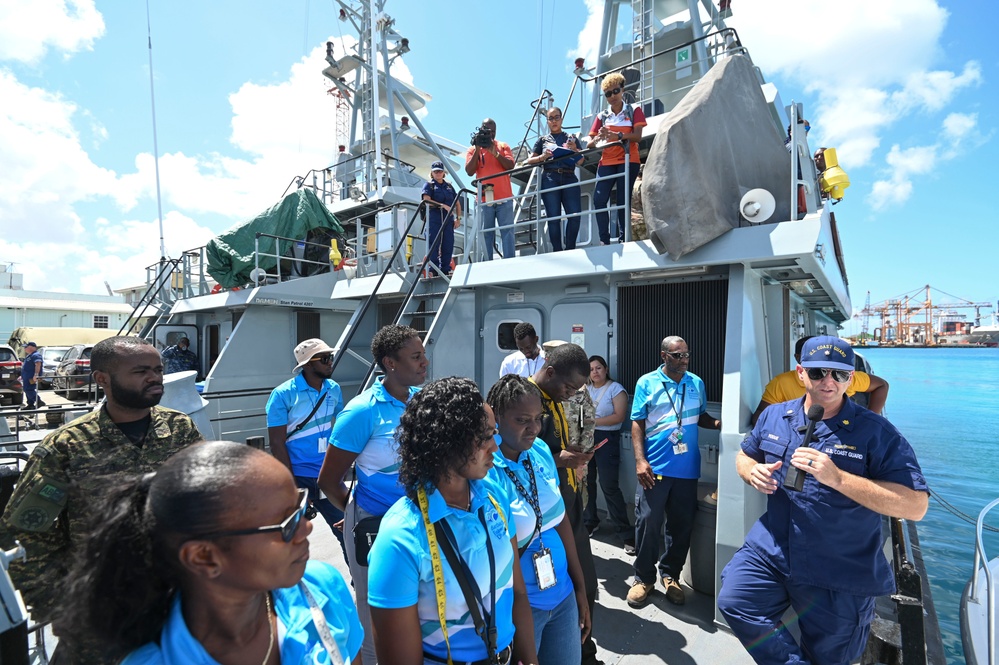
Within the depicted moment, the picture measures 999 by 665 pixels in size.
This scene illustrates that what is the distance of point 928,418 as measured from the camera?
890 inches

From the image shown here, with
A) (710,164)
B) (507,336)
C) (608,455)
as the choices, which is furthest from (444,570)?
(507,336)

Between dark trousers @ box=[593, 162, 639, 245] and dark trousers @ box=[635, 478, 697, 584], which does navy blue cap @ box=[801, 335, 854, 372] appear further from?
dark trousers @ box=[593, 162, 639, 245]

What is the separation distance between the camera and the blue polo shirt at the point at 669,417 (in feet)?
12.7

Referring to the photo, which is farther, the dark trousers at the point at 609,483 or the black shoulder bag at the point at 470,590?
the dark trousers at the point at 609,483

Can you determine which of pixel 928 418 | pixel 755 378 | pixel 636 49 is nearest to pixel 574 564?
pixel 755 378

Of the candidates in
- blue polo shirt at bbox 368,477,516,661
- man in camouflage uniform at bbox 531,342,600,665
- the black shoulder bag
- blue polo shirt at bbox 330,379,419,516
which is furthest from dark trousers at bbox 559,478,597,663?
the black shoulder bag

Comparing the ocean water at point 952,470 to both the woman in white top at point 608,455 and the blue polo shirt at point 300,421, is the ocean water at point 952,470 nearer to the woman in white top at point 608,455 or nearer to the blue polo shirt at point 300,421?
the woman in white top at point 608,455

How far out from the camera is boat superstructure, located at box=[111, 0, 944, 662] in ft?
13.7

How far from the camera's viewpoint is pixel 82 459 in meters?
1.99

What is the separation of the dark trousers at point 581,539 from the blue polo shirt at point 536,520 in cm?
42

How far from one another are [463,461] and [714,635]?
289 centimetres

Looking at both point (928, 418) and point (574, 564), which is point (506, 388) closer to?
point (574, 564)

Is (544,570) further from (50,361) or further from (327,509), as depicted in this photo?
(50,361)

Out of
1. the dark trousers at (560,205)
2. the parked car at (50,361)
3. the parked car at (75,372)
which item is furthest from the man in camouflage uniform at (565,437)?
the parked car at (50,361)
